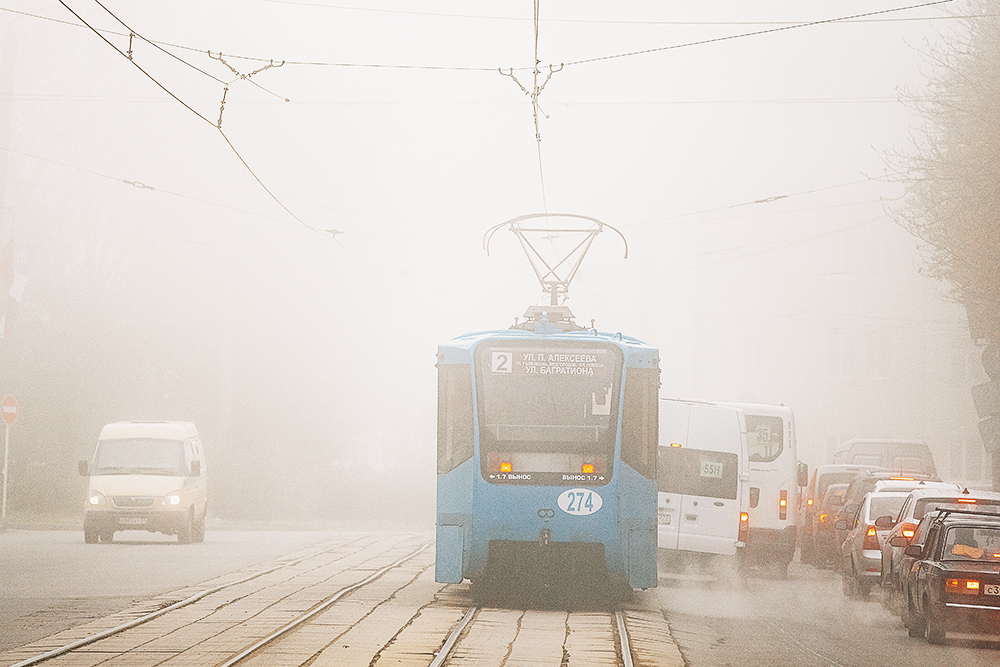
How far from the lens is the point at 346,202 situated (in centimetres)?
6397

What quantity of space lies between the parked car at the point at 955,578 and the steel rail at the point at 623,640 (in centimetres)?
305

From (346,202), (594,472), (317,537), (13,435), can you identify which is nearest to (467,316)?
(346,202)

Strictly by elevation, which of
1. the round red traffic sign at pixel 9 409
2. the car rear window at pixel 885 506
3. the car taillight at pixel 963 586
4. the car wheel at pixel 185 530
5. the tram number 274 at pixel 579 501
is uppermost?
the round red traffic sign at pixel 9 409

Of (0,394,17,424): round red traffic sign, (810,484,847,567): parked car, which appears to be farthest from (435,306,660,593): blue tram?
(0,394,17,424): round red traffic sign

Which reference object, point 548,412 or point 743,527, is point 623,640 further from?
point 743,527

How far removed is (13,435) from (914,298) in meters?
45.3

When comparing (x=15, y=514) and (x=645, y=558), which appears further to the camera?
(x=15, y=514)

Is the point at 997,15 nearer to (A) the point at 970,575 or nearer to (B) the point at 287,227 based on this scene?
(A) the point at 970,575

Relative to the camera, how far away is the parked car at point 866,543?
20.4 metres

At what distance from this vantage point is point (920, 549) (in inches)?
629

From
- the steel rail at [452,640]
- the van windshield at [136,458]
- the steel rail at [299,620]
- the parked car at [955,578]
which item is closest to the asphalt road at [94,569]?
the van windshield at [136,458]

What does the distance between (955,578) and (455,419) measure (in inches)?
222

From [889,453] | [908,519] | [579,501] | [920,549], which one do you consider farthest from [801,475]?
[889,453]

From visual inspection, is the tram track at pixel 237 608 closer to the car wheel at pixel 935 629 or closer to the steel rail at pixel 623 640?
the steel rail at pixel 623 640
